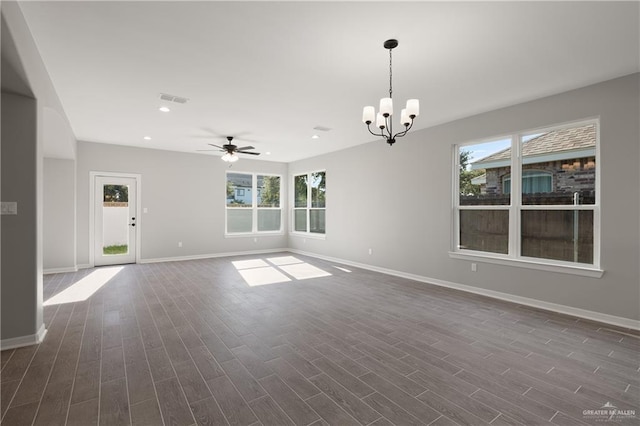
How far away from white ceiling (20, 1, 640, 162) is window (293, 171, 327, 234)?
3.65m

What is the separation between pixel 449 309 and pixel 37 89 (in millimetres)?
5282

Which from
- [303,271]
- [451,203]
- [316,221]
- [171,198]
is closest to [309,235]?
[316,221]

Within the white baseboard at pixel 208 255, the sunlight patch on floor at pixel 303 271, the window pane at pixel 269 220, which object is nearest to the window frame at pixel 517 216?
the sunlight patch on floor at pixel 303 271

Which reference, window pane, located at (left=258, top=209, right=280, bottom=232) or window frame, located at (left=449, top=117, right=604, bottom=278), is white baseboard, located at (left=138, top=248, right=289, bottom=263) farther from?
window frame, located at (left=449, top=117, right=604, bottom=278)

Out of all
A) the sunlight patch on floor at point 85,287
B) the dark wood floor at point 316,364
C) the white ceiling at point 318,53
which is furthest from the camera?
the sunlight patch on floor at point 85,287

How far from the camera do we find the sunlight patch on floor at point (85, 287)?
4199mm

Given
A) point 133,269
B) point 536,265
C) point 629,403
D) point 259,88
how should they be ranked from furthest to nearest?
point 133,269
point 536,265
point 259,88
point 629,403

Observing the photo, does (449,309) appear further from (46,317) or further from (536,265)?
(46,317)

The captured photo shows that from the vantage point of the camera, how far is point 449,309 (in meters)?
3.91

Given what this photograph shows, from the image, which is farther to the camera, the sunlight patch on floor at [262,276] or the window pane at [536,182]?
the sunlight patch on floor at [262,276]

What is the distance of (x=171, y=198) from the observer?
7465mm

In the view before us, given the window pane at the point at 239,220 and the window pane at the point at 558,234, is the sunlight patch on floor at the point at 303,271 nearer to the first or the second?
the window pane at the point at 239,220

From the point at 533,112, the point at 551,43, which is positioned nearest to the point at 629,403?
the point at 551,43

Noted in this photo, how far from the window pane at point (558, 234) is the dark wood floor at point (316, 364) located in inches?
Answer: 32.5
